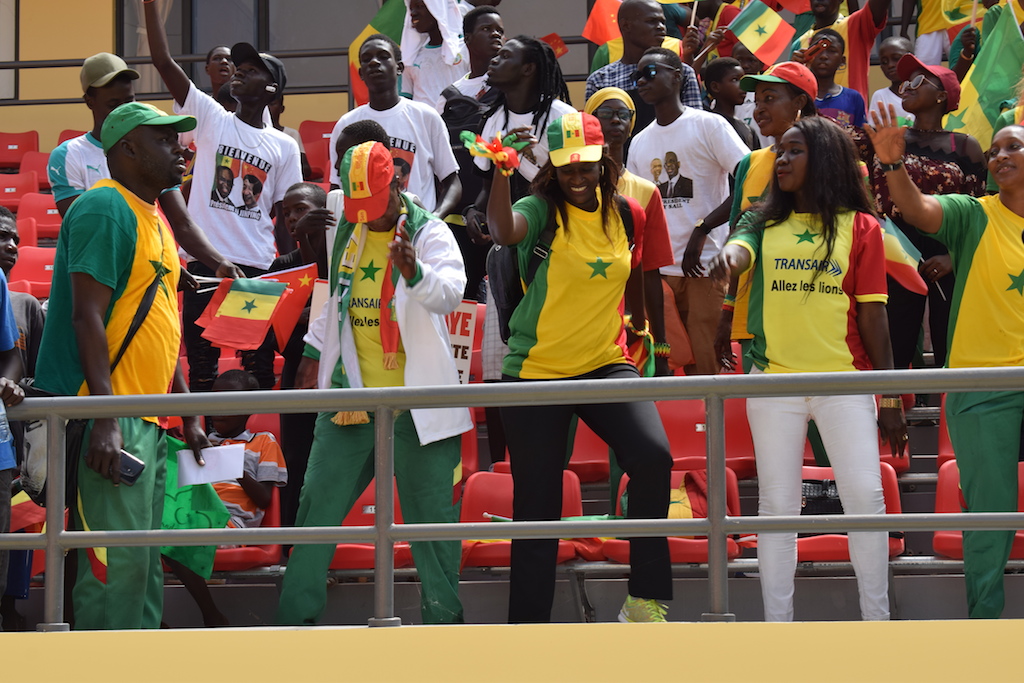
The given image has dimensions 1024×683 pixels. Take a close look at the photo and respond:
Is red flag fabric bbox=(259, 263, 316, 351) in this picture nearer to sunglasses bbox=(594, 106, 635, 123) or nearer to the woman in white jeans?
sunglasses bbox=(594, 106, 635, 123)

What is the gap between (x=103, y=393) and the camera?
423cm

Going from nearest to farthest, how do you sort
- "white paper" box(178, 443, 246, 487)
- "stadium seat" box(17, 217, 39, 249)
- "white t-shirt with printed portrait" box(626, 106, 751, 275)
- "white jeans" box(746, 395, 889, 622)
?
"white jeans" box(746, 395, 889, 622), "white paper" box(178, 443, 246, 487), "white t-shirt with printed portrait" box(626, 106, 751, 275), "stadium seat" box(17, 217, 39, 249)

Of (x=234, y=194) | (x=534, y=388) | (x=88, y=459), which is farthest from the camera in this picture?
(x=234, y=194)

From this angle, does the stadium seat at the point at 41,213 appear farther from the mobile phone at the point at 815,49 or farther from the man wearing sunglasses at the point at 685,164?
the mobile phone at the point at 815,49

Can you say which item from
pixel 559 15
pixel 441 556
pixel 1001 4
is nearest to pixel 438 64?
pixel 1001 4

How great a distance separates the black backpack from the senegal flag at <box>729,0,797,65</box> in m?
4.05

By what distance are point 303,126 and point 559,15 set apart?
319 centimetres

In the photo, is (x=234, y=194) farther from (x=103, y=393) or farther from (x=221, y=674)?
(x=221, y=674)

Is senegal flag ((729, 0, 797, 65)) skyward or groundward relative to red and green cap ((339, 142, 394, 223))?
skyward

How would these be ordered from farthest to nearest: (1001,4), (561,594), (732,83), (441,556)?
1. (1001,4)
2. (732,83)
3. (561,594)
4. (441,556)

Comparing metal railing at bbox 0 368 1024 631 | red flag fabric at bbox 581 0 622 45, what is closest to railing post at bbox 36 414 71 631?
metal railing at bbox 0 368 1024 631

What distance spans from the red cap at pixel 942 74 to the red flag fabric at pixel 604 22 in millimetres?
2722

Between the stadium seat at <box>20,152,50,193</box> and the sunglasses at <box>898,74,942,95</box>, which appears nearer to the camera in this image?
the sunglasses at <box>898,74,942,95</box>

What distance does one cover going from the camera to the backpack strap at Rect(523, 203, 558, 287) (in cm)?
472
